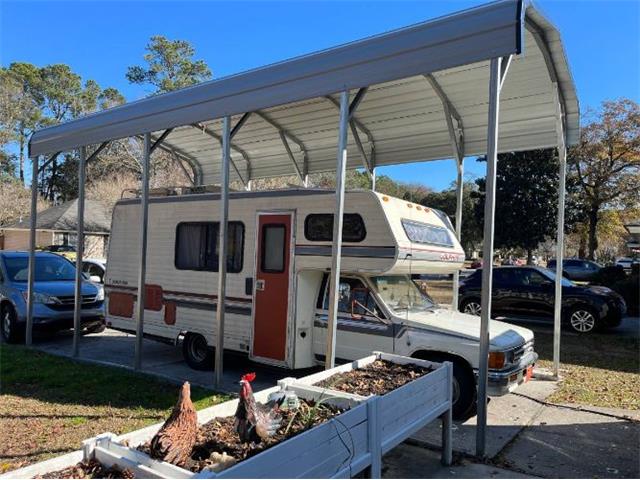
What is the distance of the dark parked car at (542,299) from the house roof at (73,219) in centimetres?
2605

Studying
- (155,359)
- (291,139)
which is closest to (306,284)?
(155,359)

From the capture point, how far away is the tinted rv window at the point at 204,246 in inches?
317

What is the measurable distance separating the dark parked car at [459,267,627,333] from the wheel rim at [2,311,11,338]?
10.6 metres

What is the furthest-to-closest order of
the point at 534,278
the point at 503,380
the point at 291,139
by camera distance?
A: 1. the point at 534,278
2. the point at 291,139
3. the point at 503,380

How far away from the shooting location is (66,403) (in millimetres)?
6652

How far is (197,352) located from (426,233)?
Result: 4111 mm

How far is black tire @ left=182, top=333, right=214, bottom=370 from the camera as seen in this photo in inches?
332

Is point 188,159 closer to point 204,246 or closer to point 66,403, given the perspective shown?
point 204,246

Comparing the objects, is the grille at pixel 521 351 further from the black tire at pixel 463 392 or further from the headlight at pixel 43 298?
the headlight at pixel 43 298

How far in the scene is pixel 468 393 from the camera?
20.2 ft

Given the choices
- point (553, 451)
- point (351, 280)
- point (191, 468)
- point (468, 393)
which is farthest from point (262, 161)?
point (191, 468)

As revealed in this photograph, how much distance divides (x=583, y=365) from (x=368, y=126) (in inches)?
224

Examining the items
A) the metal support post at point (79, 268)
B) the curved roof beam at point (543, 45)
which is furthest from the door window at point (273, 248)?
the curved roof beam at point (543, 45)

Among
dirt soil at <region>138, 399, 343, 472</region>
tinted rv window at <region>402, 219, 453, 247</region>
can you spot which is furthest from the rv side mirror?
dirt soil at <region>138, 399, 343, 472</region>
